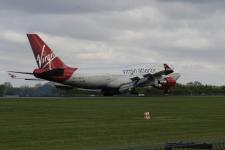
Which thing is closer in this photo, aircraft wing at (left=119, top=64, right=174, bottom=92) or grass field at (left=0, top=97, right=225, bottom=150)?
grass field at (left=0, top=97, right=225, bottom=150)

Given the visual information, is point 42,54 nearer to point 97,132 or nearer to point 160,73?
point 160,73

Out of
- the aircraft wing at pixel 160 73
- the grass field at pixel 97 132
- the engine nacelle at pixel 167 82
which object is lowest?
the grass field at pixel 97 132

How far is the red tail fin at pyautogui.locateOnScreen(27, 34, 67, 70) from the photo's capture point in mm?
91812

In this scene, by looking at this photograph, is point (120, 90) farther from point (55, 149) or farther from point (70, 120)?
point (55, 149)

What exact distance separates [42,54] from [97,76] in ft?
29.9

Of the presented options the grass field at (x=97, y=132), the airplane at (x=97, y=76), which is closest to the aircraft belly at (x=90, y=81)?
the airplane at (x=97, y=76)

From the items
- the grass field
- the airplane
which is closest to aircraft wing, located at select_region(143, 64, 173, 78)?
the airplane

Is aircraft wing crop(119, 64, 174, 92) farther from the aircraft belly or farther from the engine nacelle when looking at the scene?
the aircraft belly

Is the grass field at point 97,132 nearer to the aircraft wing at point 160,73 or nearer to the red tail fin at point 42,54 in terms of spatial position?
the red tail fin at point 42,54

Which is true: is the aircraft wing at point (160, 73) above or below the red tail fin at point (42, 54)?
below

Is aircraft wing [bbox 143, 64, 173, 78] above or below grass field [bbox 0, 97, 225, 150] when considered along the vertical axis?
above

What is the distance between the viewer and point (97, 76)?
9438 cm

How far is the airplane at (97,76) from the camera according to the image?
91.6 metres

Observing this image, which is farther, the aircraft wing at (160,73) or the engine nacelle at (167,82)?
the engine nacelle at (167,82)
